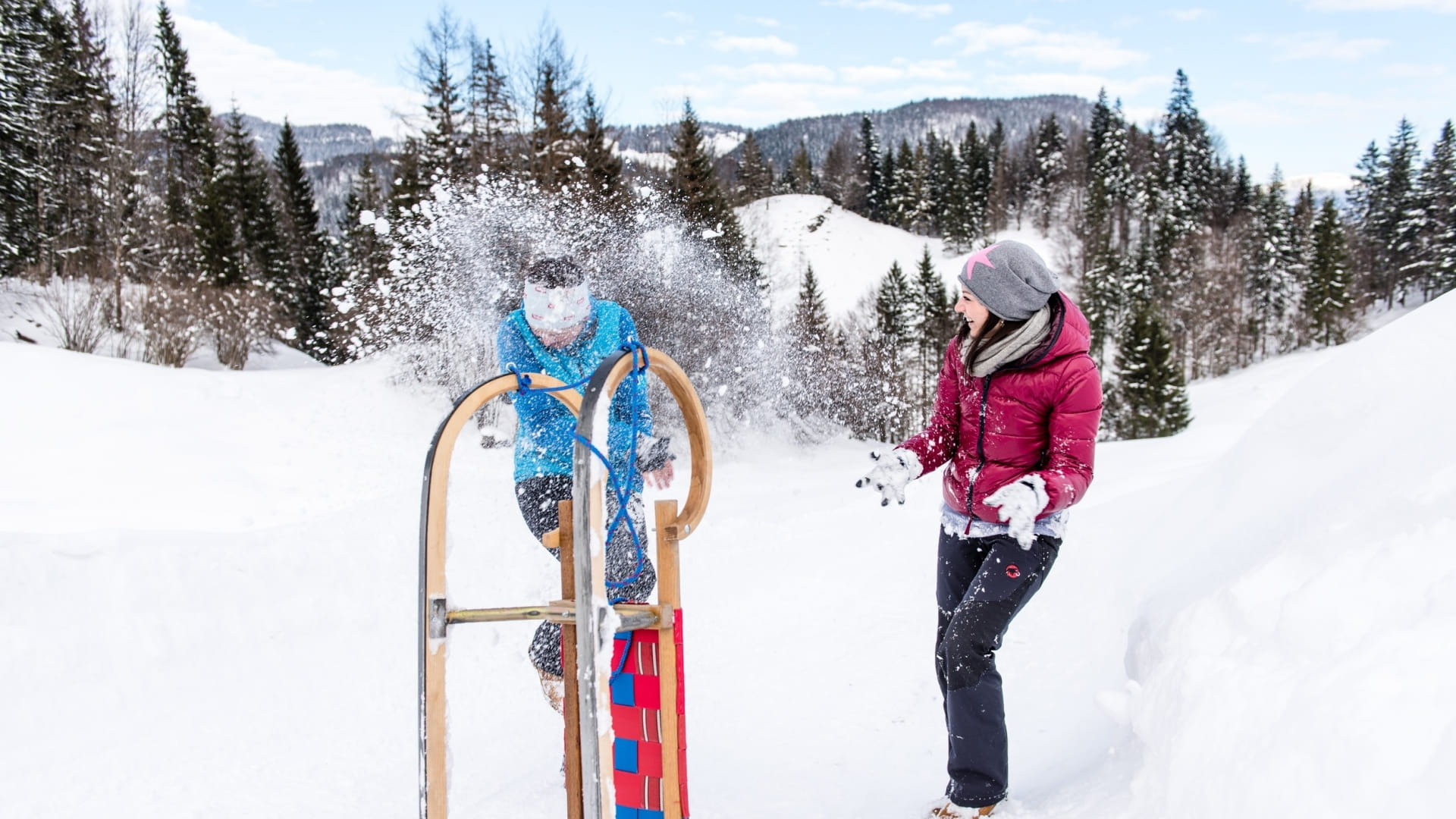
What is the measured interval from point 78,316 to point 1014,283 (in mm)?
19227

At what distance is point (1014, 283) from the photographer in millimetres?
2486

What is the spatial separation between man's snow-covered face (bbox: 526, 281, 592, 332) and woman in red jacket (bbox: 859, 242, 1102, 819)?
1.36 m

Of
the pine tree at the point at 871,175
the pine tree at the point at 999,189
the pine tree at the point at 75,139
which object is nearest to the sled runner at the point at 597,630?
the pine tree at the point at 75,139

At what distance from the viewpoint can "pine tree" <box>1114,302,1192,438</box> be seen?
34156 millimetres

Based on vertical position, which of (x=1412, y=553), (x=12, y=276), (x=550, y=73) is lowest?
(x=1412, y=553)

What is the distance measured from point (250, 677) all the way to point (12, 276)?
22.4 metres

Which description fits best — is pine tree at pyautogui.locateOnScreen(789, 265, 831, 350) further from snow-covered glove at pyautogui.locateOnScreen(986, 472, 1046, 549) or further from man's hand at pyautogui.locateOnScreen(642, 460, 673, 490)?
snow-covered glove at pyautogui.locateOnScreen(986, 472, 1046, 549)

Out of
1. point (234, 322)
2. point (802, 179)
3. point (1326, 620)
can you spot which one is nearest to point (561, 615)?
point (1326, 620)

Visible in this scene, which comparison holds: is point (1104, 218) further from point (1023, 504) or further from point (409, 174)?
point (1023, 504)

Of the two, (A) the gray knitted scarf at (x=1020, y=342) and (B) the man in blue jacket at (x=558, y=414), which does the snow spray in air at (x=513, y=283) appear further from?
(A) the gray knitted scarf at (x=1020, y=342)

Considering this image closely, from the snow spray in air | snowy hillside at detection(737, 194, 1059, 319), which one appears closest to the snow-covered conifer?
snowy hillside at detection(737, 194, 1059, 319)

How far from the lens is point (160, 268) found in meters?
20.9

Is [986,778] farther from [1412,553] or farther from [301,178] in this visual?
[301,178]

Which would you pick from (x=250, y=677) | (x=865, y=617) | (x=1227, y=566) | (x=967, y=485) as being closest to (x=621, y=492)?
(x=967, y=485)
